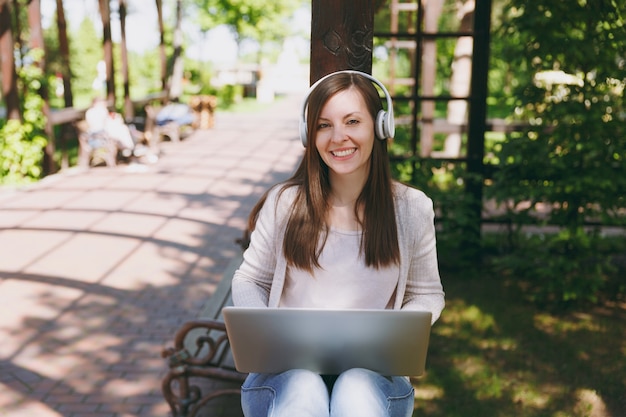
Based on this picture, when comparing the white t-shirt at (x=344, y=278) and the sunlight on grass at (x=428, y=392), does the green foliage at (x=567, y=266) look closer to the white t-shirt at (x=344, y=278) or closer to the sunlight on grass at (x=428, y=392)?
the sunlight on grass at (x=428, y=392)

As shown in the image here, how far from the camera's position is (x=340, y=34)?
7.78 ft

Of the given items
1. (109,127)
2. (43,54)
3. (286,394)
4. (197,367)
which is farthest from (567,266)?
(109,127)

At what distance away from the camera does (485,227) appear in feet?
22.2

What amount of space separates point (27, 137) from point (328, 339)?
30.7ft

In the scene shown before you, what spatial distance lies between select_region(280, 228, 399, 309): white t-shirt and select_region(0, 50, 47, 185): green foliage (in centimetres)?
865

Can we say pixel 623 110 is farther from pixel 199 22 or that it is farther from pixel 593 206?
pixel 199 22

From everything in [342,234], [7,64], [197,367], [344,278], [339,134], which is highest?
[7,64]

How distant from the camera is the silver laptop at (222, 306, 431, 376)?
6.33ft

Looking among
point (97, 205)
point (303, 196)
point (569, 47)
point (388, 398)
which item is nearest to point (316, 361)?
point (388, 398)

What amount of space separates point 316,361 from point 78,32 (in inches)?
1360

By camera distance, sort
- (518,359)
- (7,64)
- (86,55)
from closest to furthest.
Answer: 1. (518,359)
2. (7,64)
3. (86,55)

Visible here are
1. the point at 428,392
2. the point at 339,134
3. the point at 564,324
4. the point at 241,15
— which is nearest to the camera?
the point at 339,134

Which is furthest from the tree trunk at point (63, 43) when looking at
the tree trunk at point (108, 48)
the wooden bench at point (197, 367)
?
the wooden bench at point (197, 367)

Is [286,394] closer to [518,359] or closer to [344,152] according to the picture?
[344,152]
